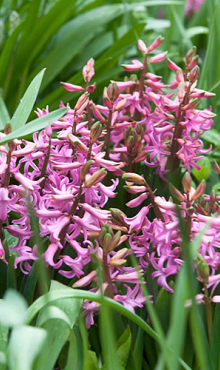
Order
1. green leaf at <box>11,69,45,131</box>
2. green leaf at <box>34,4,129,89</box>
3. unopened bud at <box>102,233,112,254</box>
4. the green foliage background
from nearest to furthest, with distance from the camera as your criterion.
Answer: the green foliage background, unopened bud at <box>102,233,112,254</box>, green leaf at <box>11,69,45,131</box>, green leaf at <box>34,4,129,89</box>

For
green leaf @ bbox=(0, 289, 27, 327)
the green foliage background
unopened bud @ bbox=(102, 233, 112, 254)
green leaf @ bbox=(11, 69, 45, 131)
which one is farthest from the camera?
green leaf @ bbox=(11, 69, 45, 131)

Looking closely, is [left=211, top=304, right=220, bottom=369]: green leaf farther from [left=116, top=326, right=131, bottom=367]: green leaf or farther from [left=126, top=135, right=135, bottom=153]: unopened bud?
[left=126, top=135, right=135, bottom=153]: unopened bud

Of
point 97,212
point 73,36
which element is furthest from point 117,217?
point 73,36

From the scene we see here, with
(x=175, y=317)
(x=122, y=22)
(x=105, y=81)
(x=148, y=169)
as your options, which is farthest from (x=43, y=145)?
(x=122, y=22)

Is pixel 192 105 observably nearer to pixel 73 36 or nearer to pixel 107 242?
pixel 107 242

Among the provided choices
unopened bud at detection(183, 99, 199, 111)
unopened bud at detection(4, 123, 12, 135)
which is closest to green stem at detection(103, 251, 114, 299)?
unopened bud at detection(4, 123, 12, 135)

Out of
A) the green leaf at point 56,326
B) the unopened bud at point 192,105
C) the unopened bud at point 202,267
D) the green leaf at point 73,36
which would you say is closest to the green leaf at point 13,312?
the green leaf at point 56,326
